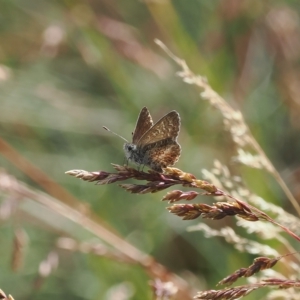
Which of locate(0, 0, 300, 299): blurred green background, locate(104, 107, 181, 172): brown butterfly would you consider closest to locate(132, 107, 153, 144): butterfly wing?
locate(104, 107, 181, 172): brown butterfly

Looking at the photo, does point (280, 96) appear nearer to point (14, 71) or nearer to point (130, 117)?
point (130, 117)

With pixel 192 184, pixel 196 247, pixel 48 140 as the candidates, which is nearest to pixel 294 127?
pixel 196 247

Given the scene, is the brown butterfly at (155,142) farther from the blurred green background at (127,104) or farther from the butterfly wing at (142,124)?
the blurred green background at (127,104)

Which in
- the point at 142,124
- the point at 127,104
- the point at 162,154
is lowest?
the point at 162,154

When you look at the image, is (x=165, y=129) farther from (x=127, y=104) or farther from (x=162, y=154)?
(x=127, y=104)

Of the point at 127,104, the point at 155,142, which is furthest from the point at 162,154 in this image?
the point at 127,104

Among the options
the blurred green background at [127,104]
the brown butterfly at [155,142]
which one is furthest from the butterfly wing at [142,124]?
the blurred green background at [127,104]
